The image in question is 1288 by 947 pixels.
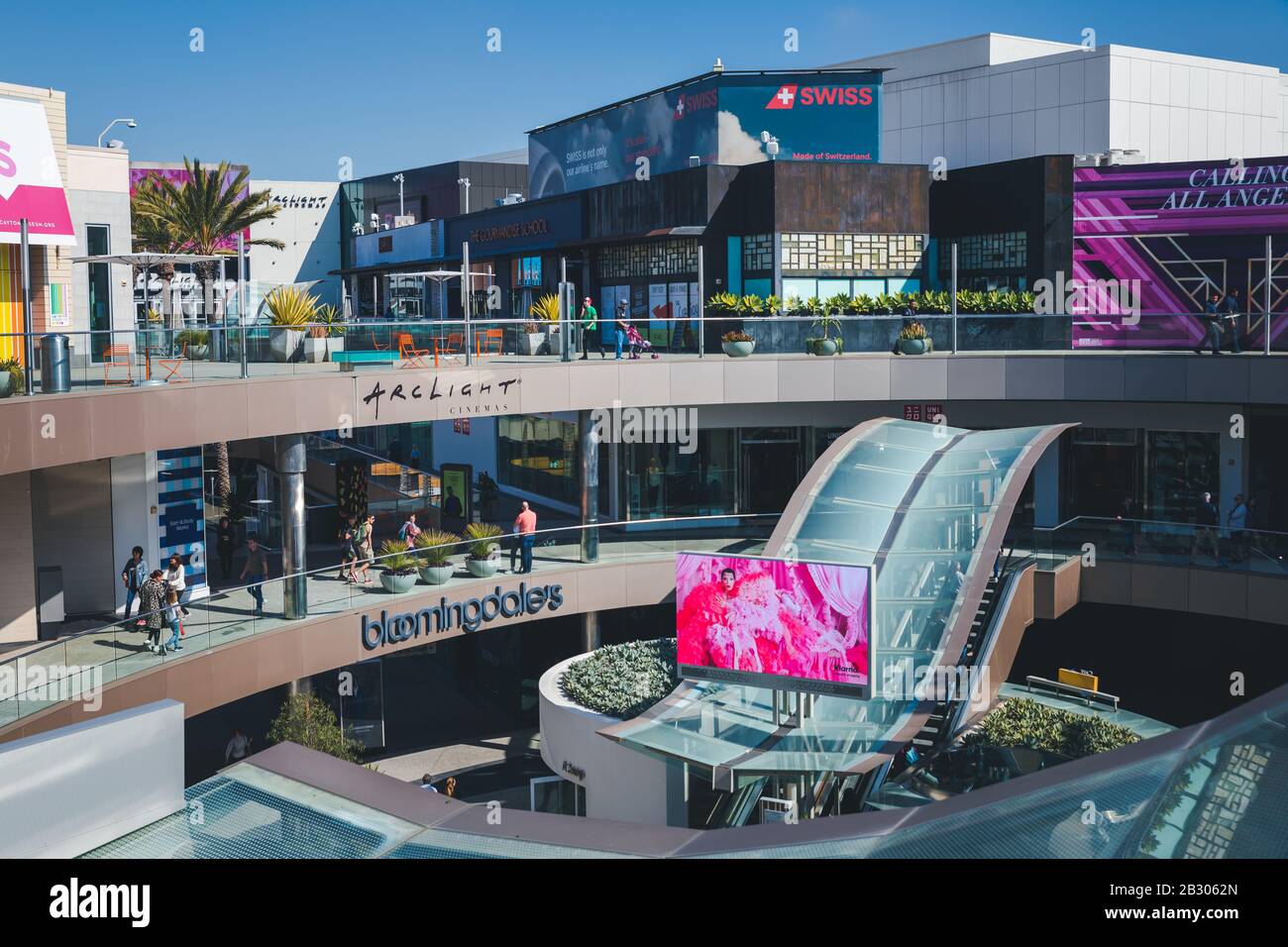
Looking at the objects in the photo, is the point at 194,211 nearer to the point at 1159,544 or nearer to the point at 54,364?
the point at 54,364

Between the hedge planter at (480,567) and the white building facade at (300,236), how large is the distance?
48194 millimetres

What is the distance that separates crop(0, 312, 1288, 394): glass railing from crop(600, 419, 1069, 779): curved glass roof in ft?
9.18

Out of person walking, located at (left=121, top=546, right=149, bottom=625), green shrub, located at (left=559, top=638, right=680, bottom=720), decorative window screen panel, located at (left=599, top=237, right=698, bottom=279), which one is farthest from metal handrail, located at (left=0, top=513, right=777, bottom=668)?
decorative window screen panel, located at (left=599, top=237, right=698, bottom=279)

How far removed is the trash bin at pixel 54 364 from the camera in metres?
20.5

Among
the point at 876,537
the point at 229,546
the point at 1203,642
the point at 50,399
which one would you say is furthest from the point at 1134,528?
the point at 50,399

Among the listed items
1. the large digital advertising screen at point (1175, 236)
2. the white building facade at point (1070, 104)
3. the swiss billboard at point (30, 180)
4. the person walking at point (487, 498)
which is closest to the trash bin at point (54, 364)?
the swiss billboard at point (30, 180)

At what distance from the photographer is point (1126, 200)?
36.0 metres

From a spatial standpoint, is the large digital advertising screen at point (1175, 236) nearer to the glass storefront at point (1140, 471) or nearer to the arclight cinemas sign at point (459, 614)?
the glass storefront at point (1140, 471)

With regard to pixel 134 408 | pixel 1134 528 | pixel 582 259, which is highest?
pixel 582 259

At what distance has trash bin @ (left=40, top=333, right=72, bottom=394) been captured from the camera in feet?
67.3

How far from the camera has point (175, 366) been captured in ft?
74.8

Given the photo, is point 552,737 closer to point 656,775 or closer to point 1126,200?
point 656,775

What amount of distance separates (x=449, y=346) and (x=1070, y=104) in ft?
86.4
